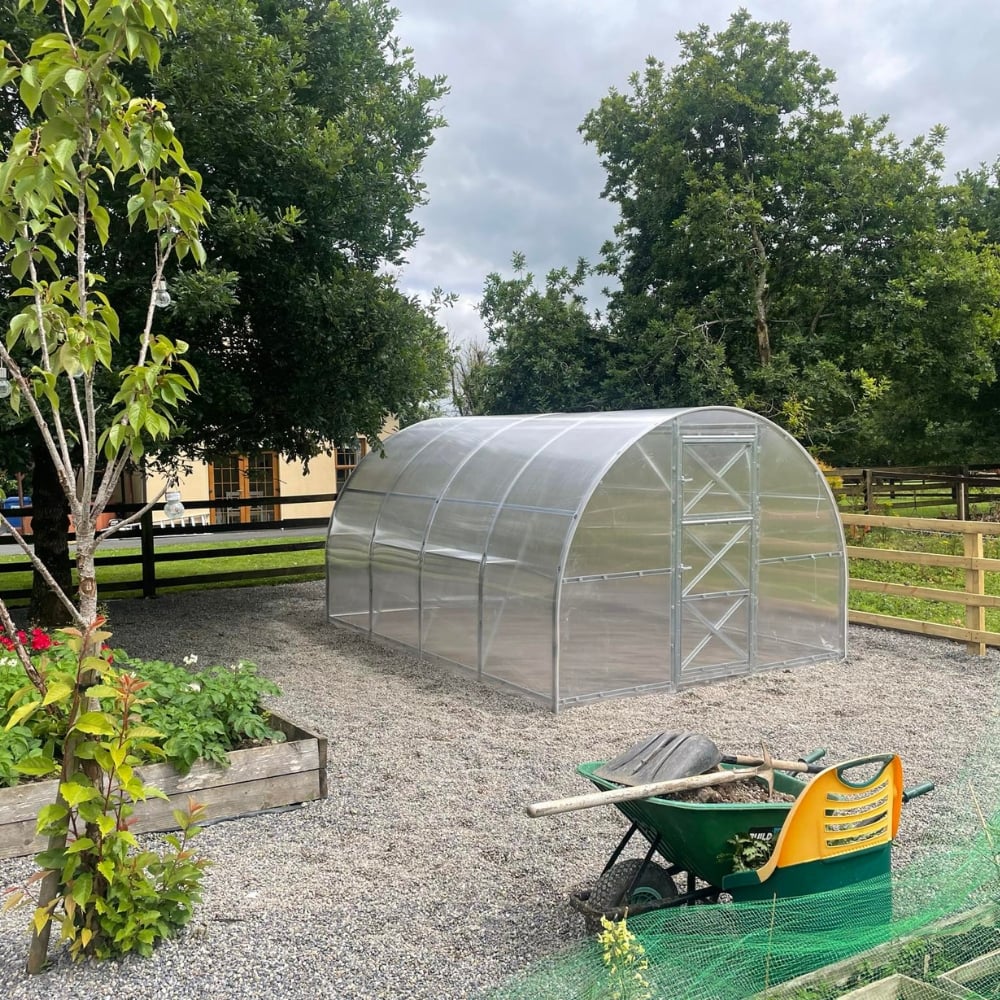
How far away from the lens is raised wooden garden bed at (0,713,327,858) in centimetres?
450

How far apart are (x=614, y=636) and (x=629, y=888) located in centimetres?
409

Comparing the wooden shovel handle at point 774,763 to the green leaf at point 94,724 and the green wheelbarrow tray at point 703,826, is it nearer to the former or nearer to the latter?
the green wheelbarrow tray at point 703,826

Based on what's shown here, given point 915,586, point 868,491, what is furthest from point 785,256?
point 915,586

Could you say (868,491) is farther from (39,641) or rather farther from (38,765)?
(38,765)

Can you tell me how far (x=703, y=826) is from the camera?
139 inches

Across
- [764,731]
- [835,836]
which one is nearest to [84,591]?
[835,836]

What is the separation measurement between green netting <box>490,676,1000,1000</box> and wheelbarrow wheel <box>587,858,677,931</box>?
0.38ft

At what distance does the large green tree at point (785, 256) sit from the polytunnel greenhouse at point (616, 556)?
7.38 m

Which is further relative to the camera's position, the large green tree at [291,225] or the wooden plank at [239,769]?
the large green tree at [291,225]

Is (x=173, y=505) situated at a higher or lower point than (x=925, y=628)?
higher

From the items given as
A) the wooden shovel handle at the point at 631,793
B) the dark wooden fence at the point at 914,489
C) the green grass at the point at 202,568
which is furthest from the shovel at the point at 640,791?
the dark wooden fence at the point at 914,489

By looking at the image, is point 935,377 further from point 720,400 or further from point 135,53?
point 135,53

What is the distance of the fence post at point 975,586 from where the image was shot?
348 inches

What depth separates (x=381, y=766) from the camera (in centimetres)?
613
